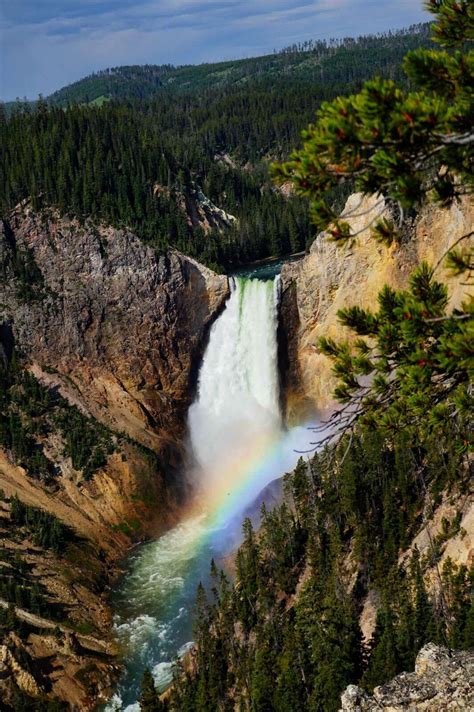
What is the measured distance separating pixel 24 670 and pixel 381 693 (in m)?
31.3

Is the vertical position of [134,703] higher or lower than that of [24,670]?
lower

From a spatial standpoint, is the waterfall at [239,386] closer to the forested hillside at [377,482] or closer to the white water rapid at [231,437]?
the white water rapid at [231,437]

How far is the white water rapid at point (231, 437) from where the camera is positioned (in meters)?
62.8

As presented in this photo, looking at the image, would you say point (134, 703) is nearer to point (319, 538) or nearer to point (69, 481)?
point (319, 538)

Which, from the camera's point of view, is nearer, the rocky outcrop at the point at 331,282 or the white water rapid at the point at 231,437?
the rocky outcrop at the point at 331,282

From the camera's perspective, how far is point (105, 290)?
76062 mm

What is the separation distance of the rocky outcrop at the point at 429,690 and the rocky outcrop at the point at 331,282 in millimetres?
38000

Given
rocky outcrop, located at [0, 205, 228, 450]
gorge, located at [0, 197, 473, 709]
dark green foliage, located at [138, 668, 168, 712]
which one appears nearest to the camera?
dark green foliage, located at [138, 668, 168, 712]

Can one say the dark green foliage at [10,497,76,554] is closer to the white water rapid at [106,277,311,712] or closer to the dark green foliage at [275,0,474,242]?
the white water rapid at [106,277,311,712]

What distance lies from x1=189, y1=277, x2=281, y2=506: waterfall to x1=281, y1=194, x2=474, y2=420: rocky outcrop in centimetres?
190

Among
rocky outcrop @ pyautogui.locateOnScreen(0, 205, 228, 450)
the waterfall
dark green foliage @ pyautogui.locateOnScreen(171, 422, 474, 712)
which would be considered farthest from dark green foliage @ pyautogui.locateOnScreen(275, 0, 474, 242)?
rocky outcrop @ pyautogui.locateOnScreen(0, 205, 228, 450)

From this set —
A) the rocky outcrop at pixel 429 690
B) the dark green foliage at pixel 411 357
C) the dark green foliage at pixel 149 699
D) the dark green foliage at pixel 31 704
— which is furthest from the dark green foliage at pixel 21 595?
the dark green foliage at pixel 411 357

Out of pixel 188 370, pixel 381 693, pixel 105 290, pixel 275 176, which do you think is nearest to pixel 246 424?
pixel 188 370

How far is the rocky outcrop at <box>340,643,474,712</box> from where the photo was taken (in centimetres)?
1944
